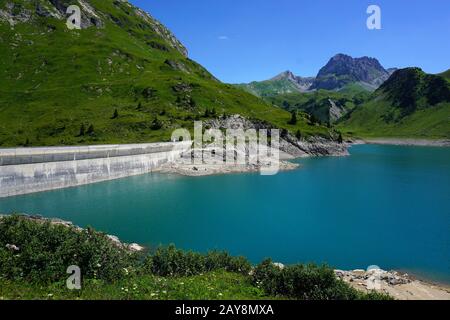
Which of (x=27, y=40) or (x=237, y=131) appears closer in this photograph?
(x=237, y=131)

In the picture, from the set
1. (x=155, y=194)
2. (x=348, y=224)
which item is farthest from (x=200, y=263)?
(x=155, y=194)

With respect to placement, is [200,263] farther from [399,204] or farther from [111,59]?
[111,59]

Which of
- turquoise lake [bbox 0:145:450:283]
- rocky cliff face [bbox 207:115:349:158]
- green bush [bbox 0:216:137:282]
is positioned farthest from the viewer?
rocky cliff face [bbox 207:115:349:158]

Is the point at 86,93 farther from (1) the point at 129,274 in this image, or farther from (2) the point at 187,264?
(1) the point at 129,274

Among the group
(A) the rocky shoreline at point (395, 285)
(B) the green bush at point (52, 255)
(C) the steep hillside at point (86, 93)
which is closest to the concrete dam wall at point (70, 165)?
(C) the steep hillside at point (86, 93)

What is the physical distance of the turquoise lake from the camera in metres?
38.1

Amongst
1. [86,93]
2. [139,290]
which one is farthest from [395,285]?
[86,93]

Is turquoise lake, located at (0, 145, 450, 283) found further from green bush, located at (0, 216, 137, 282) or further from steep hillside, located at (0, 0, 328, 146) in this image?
steep hillside, located at (0, 0, 328, 146)

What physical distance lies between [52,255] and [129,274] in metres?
3.61

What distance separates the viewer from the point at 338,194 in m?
70.1

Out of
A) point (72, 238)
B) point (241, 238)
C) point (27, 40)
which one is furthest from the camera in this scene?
point (27, 40)

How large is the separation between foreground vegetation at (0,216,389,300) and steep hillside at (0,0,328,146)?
91940 millimetres

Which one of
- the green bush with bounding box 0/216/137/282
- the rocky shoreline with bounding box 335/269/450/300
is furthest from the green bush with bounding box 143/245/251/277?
the rocky shoreline with bounding box 335/269/450/300

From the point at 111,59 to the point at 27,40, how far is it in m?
38.2
